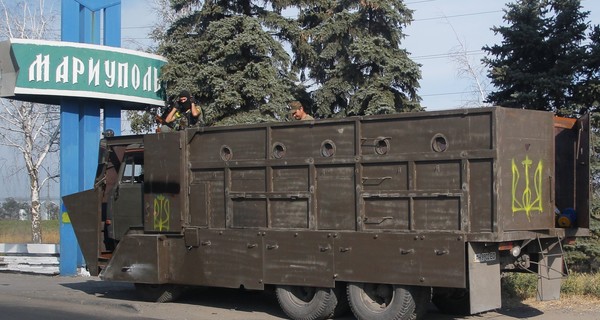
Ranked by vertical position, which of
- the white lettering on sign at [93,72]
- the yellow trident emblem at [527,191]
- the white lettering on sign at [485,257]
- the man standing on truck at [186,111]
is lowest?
the white lettering on sign at [485,257]

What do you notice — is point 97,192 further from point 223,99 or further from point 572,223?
point 572,223

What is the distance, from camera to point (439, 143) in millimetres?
10039

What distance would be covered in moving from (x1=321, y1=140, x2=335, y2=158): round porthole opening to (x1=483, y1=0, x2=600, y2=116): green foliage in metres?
5.41

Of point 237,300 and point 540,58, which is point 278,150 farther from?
point 540,58

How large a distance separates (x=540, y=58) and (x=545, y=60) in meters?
0.13

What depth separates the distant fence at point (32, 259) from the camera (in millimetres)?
18859

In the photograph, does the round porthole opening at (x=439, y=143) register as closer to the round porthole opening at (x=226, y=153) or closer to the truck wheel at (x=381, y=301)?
the truck wheel at (x=381, y=301)

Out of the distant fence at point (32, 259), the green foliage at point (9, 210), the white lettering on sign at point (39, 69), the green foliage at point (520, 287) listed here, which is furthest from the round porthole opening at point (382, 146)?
the green foliage at point (9, 210)

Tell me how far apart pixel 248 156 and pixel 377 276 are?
2.76 metres

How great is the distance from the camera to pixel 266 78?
59.8 feet

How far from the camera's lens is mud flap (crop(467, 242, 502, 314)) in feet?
31.7

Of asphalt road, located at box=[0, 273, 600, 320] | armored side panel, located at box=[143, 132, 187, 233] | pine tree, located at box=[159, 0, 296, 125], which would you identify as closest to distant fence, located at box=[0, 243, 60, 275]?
asphalt road, located at box=[0, 273, 600, 320]

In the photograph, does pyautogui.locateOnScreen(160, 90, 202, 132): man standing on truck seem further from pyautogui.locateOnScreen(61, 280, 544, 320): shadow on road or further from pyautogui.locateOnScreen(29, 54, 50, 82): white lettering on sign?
pyautogui.locateOnScreen(29, 54, 50, 82): white lettering on sign

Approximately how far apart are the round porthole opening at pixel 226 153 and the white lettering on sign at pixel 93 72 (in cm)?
694
